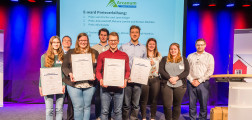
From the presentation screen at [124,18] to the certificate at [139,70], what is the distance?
1.79 metres

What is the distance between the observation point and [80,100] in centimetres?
300

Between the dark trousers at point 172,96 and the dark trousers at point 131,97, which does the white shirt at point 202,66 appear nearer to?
Result: the dark trousers at point 172,96

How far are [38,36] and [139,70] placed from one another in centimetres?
390

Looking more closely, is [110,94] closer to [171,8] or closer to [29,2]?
[171,8]

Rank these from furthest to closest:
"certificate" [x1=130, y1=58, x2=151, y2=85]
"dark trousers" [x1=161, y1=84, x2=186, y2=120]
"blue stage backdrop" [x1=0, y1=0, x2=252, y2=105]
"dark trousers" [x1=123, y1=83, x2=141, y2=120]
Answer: "blue stage backdrop" [x1=0, y1=0, x2=252, y2=105]
"dark trousers" [x1=161, y1=84, x2=186, y2=120]
"dark trousers" [x1=123, y1=83, x2=141, y2=120]
"certificate" [x1=130, y1=58, x2=151, y2=85]

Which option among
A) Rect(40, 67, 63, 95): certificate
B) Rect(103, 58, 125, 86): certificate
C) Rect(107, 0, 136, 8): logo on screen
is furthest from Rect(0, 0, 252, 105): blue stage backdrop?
Rect(103, 58, 125, 86): certificate

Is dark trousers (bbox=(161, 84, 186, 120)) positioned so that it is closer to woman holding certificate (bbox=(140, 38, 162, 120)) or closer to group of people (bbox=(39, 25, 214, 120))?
group of people (bbox=(39, 25, 214, 120))

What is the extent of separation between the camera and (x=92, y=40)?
5000 millimetres

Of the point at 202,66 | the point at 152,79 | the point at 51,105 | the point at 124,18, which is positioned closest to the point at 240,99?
the point at 202,66

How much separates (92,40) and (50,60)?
2030 mm

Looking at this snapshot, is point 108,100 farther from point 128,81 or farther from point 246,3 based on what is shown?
point 246,3

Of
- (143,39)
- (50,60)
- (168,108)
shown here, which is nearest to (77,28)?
(143,39)

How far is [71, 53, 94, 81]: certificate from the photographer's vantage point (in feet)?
9.67

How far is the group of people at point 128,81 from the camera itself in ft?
9.95
